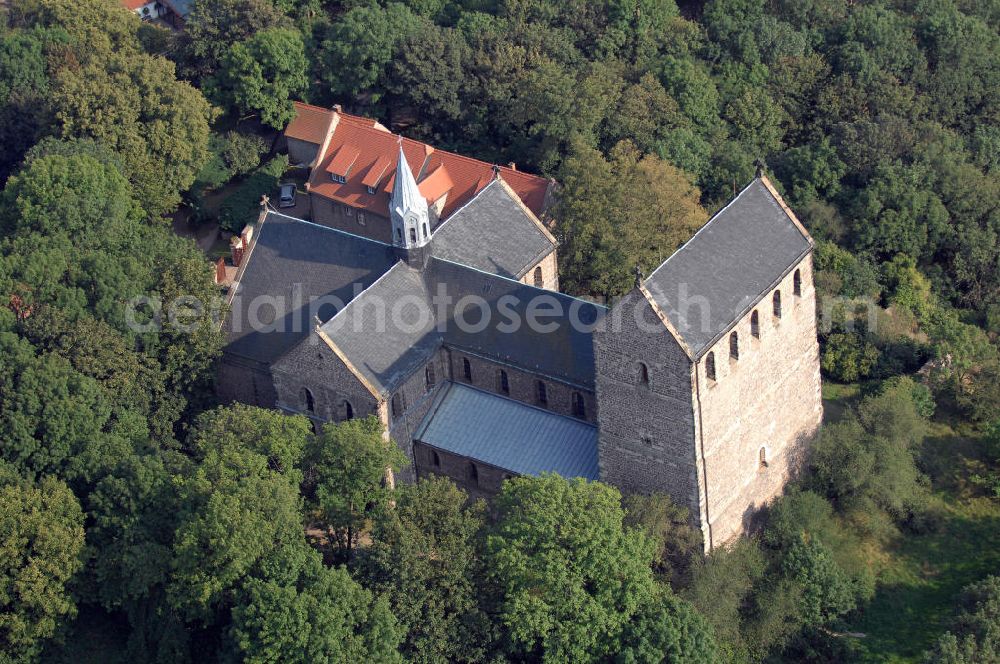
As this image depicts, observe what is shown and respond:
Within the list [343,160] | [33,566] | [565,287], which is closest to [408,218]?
[565,287]

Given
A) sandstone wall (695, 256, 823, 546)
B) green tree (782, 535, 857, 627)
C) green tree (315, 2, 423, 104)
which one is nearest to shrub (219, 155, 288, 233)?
green tree (315, 2, 423, 104)

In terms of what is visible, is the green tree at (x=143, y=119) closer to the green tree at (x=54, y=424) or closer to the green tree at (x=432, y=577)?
the green tree at (x=54, y=424)

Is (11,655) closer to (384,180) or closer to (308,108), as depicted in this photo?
(384,180)

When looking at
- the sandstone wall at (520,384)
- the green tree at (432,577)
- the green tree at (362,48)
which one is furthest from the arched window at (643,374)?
the green tree at (362,48)

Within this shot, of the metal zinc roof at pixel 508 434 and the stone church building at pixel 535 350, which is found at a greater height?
the stone church building at pixel 535 350

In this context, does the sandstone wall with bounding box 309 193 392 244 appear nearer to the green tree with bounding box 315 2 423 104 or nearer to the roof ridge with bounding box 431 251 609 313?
the green tree with bounding box 315 2 423 104

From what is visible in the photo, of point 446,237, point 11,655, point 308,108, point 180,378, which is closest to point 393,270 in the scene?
point 446,237
